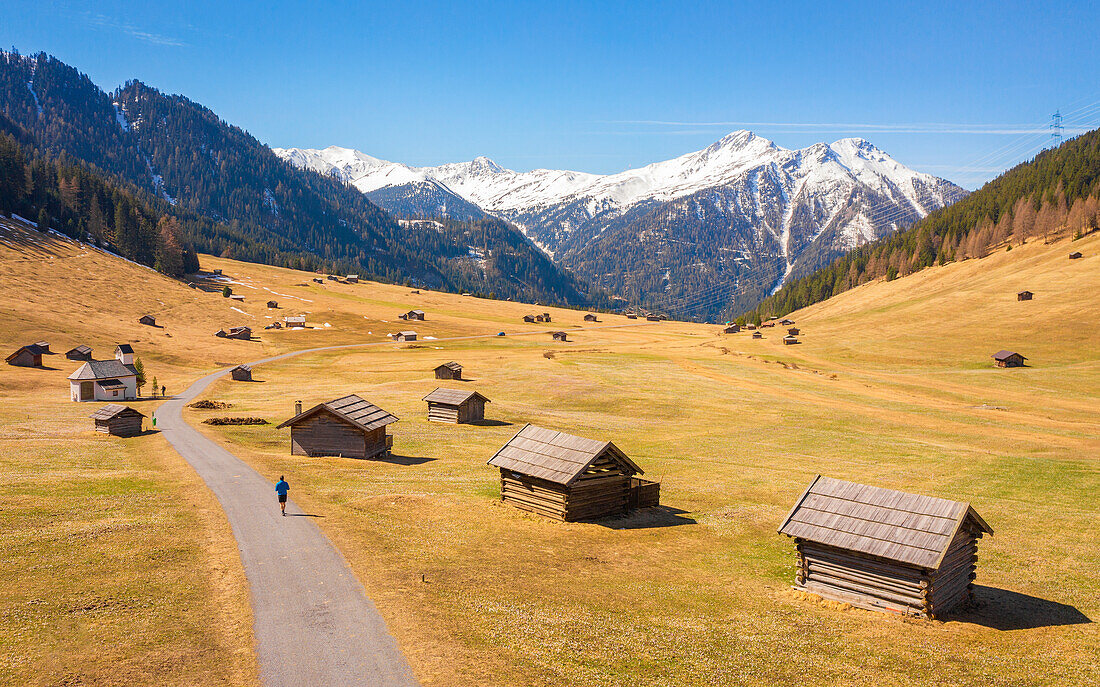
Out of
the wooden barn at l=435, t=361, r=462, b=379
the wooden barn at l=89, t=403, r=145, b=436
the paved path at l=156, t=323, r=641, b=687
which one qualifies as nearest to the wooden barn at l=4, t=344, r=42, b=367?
the wooden barn at l=89, t=403, r=145, b=436

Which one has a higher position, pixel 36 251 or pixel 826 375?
pixel 36 251

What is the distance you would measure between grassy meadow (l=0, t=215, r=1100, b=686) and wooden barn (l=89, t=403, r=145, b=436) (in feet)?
6.47

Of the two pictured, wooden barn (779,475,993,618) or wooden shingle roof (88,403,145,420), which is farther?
wooden shingle roof (88,403,145,420)

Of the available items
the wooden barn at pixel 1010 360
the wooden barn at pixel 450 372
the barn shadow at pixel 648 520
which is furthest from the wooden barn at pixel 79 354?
the wooden barn at pixel 1010 360

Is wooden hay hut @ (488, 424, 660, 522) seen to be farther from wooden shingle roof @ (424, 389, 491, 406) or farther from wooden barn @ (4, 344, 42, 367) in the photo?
wooden barn @ (4, 344, 42, 367)

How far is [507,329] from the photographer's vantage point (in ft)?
641

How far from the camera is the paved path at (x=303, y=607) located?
18.5 metres

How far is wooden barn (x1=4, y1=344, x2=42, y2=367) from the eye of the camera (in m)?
93.8

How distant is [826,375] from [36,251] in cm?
17905

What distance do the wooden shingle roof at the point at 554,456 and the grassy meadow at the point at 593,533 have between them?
262 centimetres

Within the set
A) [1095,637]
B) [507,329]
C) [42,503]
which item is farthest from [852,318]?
[42,503]

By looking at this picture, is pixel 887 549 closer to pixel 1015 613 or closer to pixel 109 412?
pixel 1015 613

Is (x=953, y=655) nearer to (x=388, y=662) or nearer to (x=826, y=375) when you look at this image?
(x=388, y=662)

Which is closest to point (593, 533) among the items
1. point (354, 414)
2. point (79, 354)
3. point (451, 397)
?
point (354, 414)
